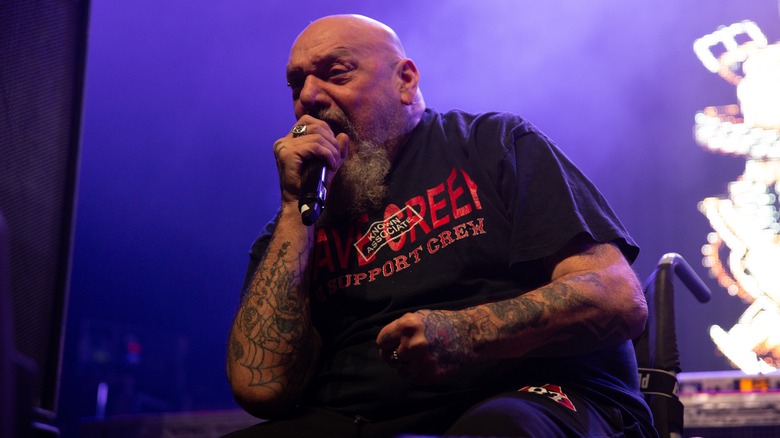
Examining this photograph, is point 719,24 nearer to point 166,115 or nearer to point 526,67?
point 526,67

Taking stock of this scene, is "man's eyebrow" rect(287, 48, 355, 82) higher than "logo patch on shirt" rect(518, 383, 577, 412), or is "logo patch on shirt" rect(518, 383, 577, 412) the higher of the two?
"man's eyebrow" rect(287, 48, 355, 82)

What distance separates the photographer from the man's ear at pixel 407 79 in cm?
188

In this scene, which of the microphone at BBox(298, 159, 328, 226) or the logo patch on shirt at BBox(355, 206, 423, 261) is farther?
the logo patch on shirt at BBox(355, 206, 423, 261)

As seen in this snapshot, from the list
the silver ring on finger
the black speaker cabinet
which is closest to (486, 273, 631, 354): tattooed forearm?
the silver ring on finger

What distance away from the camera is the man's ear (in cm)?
188

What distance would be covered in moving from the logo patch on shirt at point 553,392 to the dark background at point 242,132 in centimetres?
610

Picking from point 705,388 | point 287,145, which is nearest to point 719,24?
point 705,388

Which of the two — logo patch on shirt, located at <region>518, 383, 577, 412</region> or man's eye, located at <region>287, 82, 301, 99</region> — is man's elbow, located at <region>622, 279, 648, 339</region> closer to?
logo patch on shirt, located at <region>518, 383, 577, 412</region>

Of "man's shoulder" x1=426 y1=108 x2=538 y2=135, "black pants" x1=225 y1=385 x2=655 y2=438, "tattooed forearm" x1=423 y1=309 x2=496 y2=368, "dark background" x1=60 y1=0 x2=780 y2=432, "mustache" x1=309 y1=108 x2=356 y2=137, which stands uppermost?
"dark background" x1=60 y1=0 x2=780 y2=432

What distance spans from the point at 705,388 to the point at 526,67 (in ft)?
17.5

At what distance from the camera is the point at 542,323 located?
4.30 feet

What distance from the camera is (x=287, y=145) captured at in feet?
5.53

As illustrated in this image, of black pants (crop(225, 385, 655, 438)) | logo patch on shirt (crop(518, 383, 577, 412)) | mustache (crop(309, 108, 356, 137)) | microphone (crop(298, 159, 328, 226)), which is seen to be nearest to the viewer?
black pants (crop(225, 385, 655, 438))

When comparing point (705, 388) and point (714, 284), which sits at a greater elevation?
point (714, 284)
